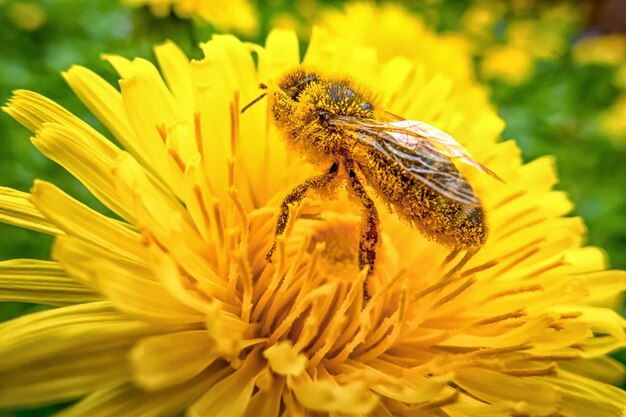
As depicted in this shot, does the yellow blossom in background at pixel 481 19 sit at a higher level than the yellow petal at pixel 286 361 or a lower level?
higher

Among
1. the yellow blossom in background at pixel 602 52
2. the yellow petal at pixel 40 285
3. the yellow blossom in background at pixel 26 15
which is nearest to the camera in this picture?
the yellow petal at pixel 40 285

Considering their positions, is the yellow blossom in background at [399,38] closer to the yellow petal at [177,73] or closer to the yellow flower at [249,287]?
the yellow flower at [249,287]

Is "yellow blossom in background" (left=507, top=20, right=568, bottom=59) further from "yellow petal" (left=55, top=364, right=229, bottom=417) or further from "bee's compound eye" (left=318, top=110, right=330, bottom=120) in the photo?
"yellow petal" (left=55, top=364, right=229, bottom=417)

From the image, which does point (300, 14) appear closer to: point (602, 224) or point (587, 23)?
point (602, 224)

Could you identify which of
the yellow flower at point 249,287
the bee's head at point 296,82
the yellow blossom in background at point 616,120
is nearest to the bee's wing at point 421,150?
the bee's head at point 296,82

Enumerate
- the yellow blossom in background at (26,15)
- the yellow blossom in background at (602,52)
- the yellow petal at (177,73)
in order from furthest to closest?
the yellow blossom in background at (602,52), the yellow blossom in background at (26,15), the yellow petal at (177,73)

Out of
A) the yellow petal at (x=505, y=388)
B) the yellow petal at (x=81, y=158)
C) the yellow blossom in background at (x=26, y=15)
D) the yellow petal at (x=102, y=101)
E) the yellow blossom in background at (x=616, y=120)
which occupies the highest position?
the yellow blossom in background at (x=616, y=120)
